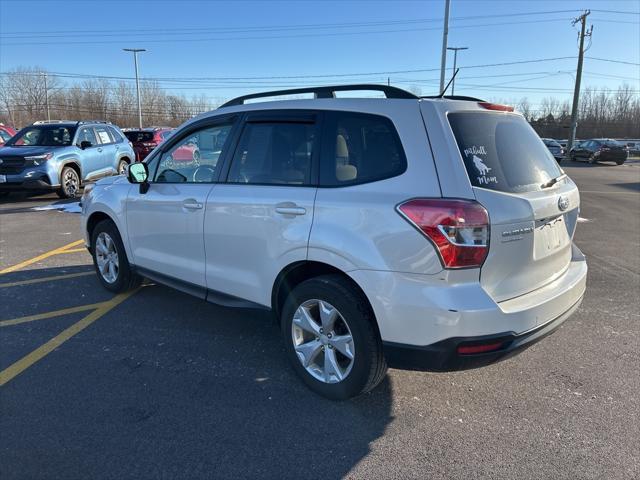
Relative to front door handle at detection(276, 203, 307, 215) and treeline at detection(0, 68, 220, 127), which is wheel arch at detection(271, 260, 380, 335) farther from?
treeline at detection(0, 68, 220, 127)

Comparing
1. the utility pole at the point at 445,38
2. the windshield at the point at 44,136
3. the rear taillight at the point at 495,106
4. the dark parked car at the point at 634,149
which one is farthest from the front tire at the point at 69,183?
the dark parked car at the point at 634,149

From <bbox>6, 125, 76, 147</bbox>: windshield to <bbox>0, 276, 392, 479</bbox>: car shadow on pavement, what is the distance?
376 inches

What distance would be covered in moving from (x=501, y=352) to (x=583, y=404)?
3.24 ft

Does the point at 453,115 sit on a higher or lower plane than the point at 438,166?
higher

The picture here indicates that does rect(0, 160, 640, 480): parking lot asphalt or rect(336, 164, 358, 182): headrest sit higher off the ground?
rect(336, 164, 358, 182): headrest

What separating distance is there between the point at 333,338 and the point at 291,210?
2.80ft

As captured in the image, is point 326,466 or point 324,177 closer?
point 326,466

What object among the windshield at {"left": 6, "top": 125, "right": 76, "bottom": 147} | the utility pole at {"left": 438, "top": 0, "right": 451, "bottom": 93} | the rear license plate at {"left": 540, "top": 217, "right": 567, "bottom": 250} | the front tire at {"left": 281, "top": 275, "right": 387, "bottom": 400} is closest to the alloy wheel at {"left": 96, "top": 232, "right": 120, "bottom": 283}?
the front tire at {"left": 281, "top": 275, "right": 387, "bottom": 400}

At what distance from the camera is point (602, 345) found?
3865mm

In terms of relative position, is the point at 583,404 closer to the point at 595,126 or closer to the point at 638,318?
the point at 638,318

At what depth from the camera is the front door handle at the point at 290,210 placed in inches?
116

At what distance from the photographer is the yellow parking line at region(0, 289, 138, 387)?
3.37m

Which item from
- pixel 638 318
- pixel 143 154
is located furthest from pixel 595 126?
pixel 638 318

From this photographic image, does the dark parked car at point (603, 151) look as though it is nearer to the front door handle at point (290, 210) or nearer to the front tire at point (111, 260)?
the front tire at point (111, 260)
